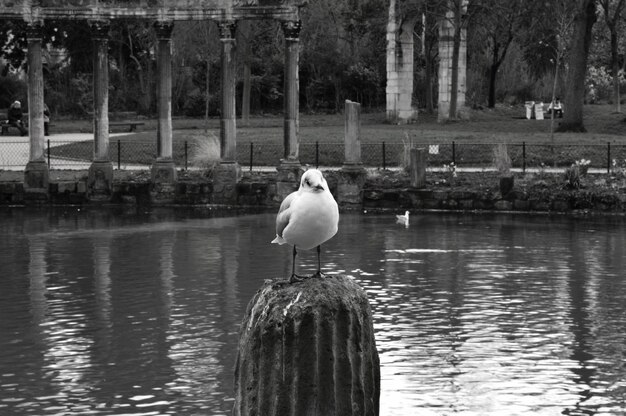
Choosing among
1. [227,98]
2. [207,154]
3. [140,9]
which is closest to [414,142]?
[207,154]

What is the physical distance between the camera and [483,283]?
21750 millimetres

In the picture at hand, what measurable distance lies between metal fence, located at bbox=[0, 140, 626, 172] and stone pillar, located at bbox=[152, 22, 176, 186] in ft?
6.56

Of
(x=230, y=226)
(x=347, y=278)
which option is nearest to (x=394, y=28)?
(x=230, y=226)

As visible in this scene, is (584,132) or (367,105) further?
(367,105)

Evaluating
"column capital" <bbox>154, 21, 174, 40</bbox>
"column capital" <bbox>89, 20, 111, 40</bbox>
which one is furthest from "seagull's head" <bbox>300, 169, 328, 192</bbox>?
"column capital" <bbox>89, 20, 111, 40</bbox>

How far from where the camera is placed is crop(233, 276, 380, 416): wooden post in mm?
8953

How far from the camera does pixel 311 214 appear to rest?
9617 millimetres

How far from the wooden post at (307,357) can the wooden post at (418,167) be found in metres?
24.1

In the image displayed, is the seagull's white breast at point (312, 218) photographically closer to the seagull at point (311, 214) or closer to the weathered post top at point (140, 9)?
the seagull at point (311, 214)

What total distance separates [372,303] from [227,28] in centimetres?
1631

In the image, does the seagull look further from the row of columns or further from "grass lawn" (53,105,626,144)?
"grass lawn" (53,105,626,144)

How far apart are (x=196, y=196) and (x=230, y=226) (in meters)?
4.73

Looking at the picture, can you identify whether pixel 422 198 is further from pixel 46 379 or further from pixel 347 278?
pixel 347 278

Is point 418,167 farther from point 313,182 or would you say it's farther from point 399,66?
point 399,66
